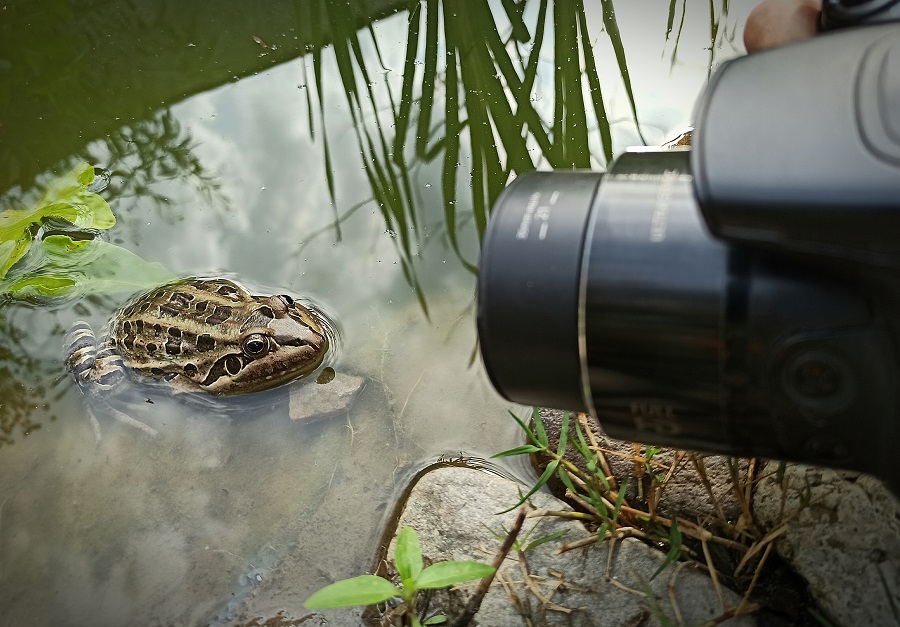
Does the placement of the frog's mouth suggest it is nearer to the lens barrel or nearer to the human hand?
the lens barrel

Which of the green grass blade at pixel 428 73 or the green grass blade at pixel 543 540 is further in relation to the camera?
the green grass blade at pixel 428 73

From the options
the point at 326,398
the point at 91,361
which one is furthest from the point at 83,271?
the point at 326,398

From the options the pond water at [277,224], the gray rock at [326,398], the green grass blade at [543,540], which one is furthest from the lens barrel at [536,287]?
the gray rock at [326,398]

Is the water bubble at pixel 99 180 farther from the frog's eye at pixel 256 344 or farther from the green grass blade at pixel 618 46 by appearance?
the green grass blade at pixel 618 46

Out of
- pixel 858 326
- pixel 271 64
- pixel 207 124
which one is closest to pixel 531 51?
pixel 271 64

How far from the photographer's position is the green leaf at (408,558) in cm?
114

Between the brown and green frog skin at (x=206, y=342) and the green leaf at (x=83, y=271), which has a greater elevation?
the green leaf at (x=83, y=271)

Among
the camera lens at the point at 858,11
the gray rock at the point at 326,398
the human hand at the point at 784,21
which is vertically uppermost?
the camera lens at the point at 858,11

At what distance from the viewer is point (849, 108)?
664 millimetres

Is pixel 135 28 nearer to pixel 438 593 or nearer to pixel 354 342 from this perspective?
pixel 354 342

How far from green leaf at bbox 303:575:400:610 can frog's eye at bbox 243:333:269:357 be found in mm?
870

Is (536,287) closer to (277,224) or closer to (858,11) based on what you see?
(858,11)

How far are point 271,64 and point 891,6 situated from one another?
1927mm

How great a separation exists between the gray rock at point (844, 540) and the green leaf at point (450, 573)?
0.47 m
